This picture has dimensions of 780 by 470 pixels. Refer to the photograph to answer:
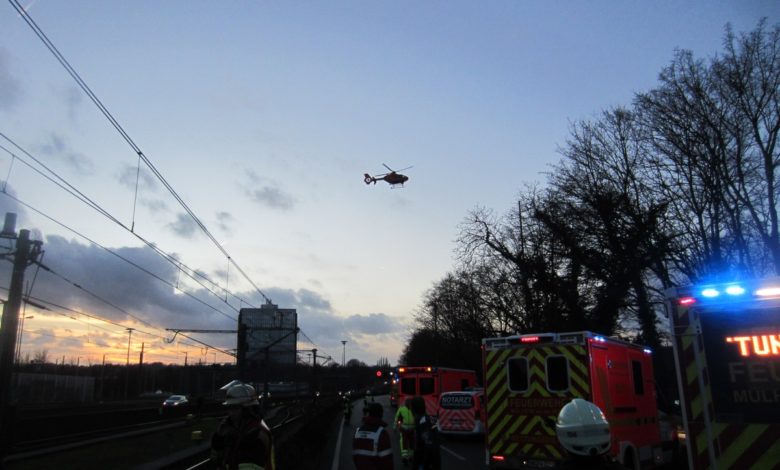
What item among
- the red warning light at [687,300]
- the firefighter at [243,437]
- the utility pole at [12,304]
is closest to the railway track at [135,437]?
the utility pole at [12,304]

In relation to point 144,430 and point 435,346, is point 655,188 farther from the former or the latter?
point 435,346

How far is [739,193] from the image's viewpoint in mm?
19641

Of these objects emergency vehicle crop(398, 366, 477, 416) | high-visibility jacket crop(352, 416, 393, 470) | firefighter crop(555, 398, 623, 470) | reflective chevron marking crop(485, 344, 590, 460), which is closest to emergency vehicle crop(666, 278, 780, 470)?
firefighter crop(555, 398, 623, 470)

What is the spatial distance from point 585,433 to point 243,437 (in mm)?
2817

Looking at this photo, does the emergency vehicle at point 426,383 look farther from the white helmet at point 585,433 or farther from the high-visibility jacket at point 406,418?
the white helmet at point 585,433

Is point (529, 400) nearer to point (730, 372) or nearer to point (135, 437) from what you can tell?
point (730, 372)

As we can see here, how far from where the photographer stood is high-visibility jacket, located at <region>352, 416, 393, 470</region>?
6789 millimetres

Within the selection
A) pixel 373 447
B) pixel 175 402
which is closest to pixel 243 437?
pixel 373 447

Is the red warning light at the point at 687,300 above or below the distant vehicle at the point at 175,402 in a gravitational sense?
above

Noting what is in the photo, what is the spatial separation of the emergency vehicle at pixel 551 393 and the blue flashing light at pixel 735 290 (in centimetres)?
518

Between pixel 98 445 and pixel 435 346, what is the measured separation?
58.3 meters

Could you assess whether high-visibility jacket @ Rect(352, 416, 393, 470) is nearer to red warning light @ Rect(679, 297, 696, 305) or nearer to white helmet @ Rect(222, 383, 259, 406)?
white helmet @ Rect(222, 383, 259, 406)

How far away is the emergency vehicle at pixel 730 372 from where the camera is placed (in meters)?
5.37

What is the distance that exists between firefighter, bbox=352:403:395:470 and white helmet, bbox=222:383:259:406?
2.17 metres
